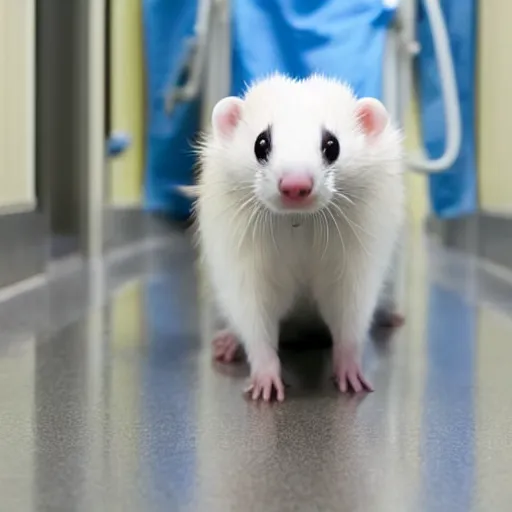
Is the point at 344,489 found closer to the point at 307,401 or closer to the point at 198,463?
the point at 198,463

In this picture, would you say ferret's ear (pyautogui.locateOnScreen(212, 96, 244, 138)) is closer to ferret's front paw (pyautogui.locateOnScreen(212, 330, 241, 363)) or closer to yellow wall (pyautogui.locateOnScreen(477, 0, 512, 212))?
ferret's front paw (pyautogui.locateOnScreen(212, 330, 241, 363))

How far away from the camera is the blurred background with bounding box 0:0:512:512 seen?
71 cm

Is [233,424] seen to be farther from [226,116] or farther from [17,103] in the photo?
[17,103]

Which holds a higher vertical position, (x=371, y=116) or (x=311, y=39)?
(x=311, y=39)

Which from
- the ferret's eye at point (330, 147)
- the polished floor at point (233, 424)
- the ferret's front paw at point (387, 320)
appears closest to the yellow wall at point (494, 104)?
the ferret's front paw at point (387, 320)

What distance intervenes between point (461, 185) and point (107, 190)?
4.02 ft

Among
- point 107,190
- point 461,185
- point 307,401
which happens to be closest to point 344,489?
point 307,401

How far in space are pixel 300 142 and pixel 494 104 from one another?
6.64 ft

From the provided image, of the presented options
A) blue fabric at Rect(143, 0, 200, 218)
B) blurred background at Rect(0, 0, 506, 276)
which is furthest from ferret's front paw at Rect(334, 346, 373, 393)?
blue fabric at Rect(143, 0, 200, 218)

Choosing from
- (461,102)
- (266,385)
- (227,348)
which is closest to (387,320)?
(227,348)

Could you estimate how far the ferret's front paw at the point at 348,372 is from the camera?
1021 millimetres

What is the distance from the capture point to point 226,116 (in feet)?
3.31

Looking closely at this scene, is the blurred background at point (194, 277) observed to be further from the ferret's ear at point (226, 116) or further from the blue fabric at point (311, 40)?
the ferret's ear at point (226, 116)

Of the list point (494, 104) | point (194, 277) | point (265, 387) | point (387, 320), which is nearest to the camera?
point (265, 387)
